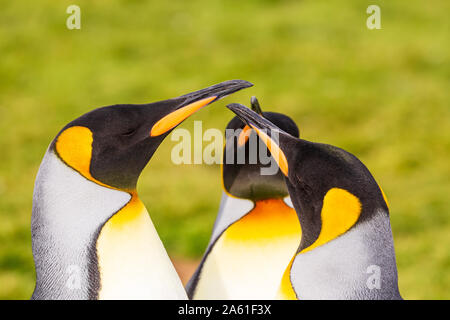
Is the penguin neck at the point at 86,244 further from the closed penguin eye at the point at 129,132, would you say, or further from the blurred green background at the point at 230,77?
the blurred green background at the point at 230,77

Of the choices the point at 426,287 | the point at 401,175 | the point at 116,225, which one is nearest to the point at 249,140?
the point at 116,225

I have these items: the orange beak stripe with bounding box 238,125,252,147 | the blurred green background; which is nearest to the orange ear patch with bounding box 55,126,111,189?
the orange beak stripe with bounding box 238,125,252,147

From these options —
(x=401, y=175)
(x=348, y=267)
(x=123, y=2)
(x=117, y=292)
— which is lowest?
(x=401, y=175)

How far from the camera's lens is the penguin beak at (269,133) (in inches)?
74.4

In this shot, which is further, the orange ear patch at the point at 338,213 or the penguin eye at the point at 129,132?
the penguin eye at the point at 129,132

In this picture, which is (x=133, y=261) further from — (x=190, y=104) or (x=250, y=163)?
(x=250, y=163)

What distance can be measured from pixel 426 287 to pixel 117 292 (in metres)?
2.25

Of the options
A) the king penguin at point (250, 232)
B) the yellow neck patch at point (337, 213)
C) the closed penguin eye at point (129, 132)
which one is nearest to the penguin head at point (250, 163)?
the king penguin at point (250, 232)

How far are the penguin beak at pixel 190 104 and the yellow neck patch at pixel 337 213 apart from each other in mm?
537

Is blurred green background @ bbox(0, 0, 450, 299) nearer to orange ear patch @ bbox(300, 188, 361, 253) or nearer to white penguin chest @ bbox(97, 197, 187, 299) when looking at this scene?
white penguin chest @ bbox(97, 197, 187, 299)

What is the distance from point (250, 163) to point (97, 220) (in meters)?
0.78

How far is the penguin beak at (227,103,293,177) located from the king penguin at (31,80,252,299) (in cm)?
31

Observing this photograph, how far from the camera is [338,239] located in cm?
168

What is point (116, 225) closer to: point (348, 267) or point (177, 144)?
point (348, 267)
